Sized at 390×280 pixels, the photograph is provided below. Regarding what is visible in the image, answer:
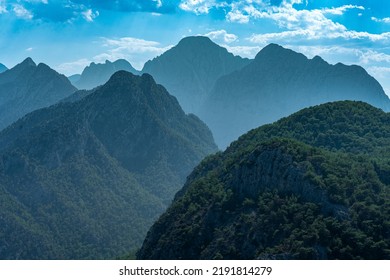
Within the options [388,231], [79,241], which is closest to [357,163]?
[388,231]

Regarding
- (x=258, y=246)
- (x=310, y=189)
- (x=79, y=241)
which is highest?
(x=310, y=189)

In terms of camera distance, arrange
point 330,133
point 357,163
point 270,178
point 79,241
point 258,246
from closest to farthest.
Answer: point 258,246 → point 270,178 → point 357,163 → point 330,133 → point 79,241

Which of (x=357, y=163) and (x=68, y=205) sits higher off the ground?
(x=357, y=163)

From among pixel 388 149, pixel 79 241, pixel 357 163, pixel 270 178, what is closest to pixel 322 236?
pixel 270 178

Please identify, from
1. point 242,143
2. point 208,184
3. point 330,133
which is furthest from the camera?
point 242,143

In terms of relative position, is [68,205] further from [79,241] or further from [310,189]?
[310,189]

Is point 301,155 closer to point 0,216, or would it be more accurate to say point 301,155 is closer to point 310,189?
point 310,189

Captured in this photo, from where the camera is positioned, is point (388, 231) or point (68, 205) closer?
point (388, 231)
